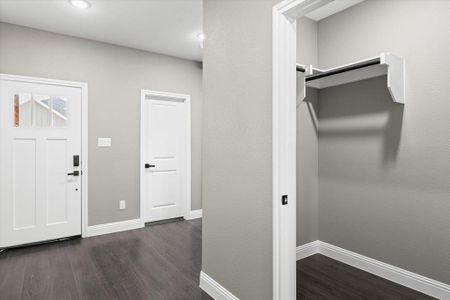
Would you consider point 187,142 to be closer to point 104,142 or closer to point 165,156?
point 165,156

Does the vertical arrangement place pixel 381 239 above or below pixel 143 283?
above

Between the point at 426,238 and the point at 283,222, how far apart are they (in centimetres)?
149

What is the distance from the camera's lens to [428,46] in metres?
2.17

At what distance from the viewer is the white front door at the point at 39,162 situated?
3162mm

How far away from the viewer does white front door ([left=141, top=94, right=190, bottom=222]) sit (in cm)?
416

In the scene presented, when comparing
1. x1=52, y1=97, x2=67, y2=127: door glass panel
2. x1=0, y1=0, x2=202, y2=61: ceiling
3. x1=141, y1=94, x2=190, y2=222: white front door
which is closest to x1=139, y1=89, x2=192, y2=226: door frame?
x1=141, y1=94, x2=190, y2=222: white front door

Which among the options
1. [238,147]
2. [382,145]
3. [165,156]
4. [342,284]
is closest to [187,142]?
[165,156]

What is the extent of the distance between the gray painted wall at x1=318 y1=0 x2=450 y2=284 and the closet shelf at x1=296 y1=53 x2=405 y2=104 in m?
0.09

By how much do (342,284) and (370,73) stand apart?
76.9 inches

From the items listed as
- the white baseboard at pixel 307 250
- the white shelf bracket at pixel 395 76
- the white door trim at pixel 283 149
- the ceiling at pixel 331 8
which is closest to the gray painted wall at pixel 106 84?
the ceiling at pixel 331 8

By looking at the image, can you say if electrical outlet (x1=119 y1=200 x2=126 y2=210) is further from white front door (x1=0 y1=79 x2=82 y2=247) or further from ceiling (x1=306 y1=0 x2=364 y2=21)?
ceiling (x1=306 y1=0 x2=364 y2=21)

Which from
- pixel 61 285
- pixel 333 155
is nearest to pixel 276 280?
pixel 333 155

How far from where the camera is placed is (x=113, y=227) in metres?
3.80

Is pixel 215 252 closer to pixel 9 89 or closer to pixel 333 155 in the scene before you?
pixel 333 155
